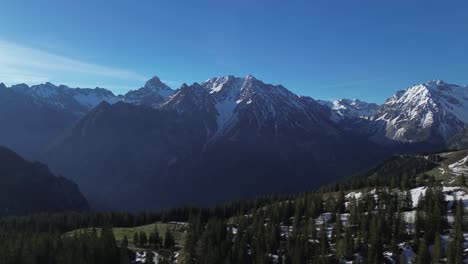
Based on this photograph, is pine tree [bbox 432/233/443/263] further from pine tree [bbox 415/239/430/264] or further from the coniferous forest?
pine tree [bbox 415/239/430/264]

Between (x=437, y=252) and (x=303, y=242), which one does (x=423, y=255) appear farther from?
(x=303, y=242)

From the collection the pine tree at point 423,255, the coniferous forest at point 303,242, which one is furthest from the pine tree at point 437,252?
the pine tree at point 423,255

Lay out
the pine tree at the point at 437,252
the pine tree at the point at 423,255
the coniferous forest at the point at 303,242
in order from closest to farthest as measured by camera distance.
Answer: the pine tree at the point at 423,255
the pine tree at the point at 437,252
the coniferous forest at the point at 303,242

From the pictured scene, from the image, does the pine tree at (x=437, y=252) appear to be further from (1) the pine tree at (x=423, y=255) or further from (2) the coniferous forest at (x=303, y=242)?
(1) the pine tree at (x=423, y=255)

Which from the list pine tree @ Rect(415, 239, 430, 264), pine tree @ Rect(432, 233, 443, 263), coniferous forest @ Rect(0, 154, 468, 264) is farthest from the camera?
coniferous forest @ Rect(0, 154, 468, 264)

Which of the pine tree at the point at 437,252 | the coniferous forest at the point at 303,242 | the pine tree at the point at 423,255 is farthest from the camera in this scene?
the coniferous forest at the point at 303,242

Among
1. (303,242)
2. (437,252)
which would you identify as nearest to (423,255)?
(437,252)

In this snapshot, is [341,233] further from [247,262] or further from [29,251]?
[29,251]

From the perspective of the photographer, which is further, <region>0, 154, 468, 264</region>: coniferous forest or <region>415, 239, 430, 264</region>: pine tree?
<region>0, 154, 468, 264</region>: coniferous forest

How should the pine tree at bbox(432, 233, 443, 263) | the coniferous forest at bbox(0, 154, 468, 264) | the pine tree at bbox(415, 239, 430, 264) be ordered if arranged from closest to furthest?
the pine tree at bbox(415, 239, 430, 264)
the pine tree at bbox(432, 233, 443, 263)
the coniferous forest at bbox(0, 154, 468, 264)

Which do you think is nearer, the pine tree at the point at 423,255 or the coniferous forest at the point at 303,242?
the pine tree at the point at 423,255

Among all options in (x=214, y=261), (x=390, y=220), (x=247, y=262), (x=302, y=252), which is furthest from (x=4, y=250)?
(x=390, y=220)

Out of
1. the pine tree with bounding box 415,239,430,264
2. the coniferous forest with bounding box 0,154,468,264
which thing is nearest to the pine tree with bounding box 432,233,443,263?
the coniferous forest with bounding box 0,154,468,264
